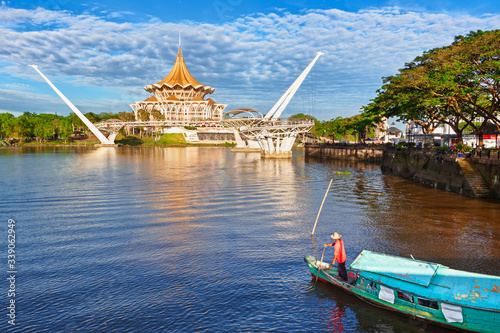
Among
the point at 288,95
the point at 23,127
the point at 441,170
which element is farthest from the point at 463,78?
the point at 23,127

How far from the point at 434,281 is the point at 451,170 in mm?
31877

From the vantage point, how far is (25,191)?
38.6 metres

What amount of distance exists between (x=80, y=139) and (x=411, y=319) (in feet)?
590

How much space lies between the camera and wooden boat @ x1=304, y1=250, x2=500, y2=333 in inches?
453

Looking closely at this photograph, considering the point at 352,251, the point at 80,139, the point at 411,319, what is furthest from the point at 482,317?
the point at 80,139

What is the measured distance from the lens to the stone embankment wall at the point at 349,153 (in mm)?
88688

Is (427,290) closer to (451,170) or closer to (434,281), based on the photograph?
(434,281)

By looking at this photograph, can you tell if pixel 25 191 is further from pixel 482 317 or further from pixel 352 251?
pixel 482 317

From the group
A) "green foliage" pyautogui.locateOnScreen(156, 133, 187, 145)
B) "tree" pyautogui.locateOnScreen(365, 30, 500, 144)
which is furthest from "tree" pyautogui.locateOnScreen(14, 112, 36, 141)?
"tree" pyautogui.locateOnScreen(365, 30, 500, 144)

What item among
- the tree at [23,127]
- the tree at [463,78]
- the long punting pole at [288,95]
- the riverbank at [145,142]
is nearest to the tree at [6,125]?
the tree at [23,127]

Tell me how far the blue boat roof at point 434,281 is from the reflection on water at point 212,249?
4.37 ft

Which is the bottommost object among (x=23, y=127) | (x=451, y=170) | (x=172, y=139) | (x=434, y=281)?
(x=434, y=281)

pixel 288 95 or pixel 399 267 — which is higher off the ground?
pixel 288 95

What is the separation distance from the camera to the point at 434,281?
511 inches
